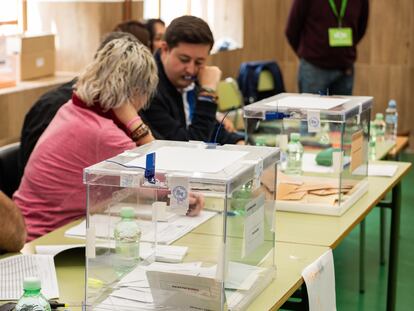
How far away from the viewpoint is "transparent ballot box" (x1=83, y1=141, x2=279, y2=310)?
2188 millimetres

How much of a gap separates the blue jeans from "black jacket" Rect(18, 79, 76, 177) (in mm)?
3156

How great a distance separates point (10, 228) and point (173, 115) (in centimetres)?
163

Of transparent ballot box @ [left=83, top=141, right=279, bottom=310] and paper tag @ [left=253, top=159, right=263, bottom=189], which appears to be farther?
paper tag @ [left=253, top=159, right=263, bottom=189]

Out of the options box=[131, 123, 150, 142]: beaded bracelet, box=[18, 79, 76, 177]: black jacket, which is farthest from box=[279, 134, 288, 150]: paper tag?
box=[18, 79, 76, 177]: black jacket

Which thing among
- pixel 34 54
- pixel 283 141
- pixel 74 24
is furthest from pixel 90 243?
pixel 74 24

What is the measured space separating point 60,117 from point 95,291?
1.10 meters

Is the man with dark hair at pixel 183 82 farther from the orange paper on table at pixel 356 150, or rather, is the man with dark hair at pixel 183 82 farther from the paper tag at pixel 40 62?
the paper tag at pixel 40 62

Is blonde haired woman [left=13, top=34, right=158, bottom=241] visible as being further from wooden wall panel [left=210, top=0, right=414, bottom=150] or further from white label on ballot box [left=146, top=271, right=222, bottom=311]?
wooden wall panel [left=210, top=0, right=414, bottom=150]

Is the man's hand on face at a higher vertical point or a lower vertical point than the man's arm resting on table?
higher

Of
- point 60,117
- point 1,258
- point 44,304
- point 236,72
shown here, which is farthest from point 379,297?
point 236,72

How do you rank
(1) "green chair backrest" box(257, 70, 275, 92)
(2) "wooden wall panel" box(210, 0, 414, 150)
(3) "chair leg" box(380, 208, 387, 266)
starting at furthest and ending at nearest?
(2) "wooden wall panel" box(210, 0, 414, 150)
(1) "green chair backrest" box(257, 70, 275, 92)
(3) "chair leg" box(380, 208, 387, 266)

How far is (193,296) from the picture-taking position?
2191 millimetres

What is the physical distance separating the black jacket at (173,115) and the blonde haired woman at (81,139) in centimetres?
74

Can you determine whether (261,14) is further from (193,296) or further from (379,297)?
(193,296)
